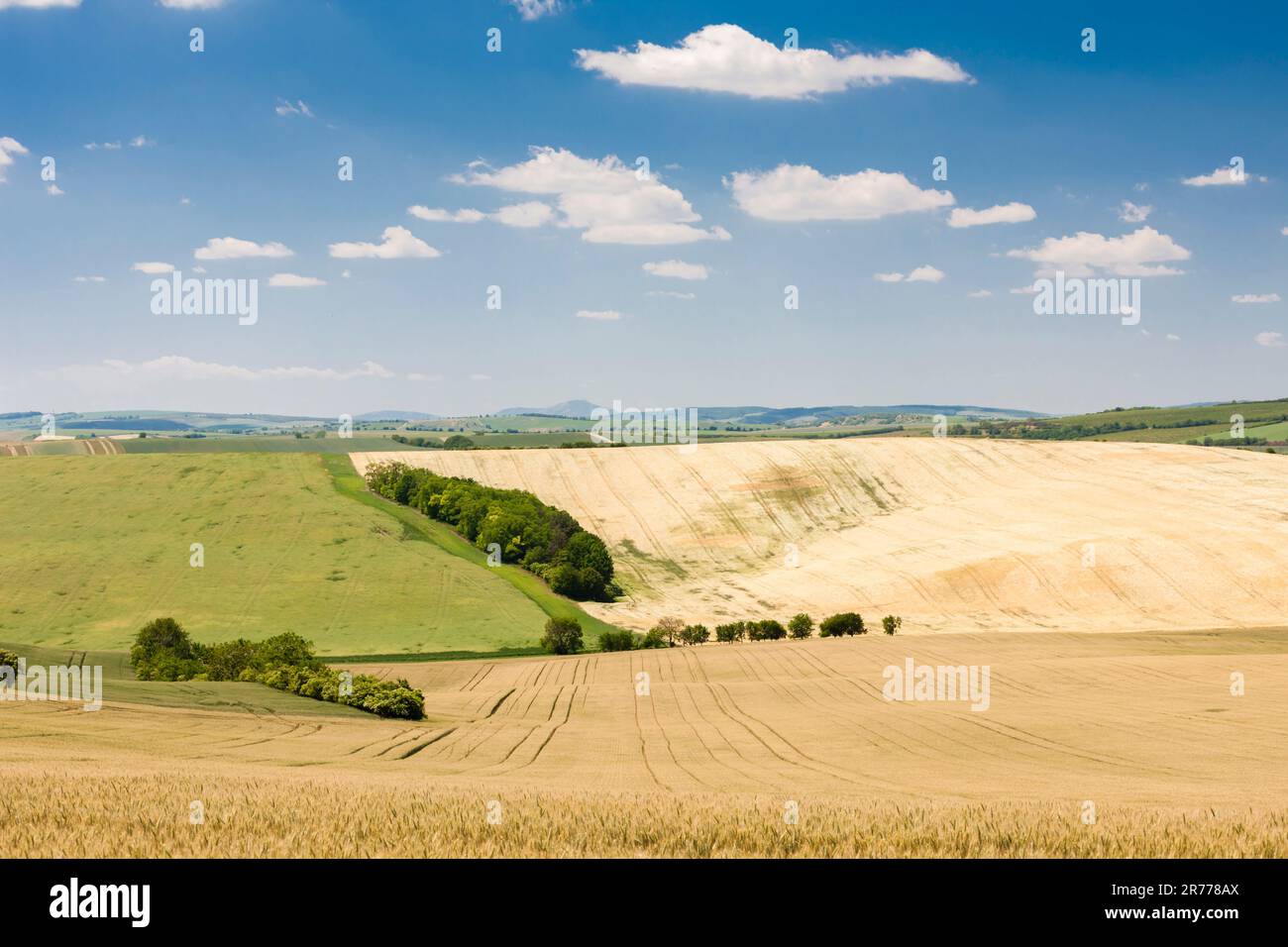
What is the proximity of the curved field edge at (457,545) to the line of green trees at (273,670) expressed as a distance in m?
17.0

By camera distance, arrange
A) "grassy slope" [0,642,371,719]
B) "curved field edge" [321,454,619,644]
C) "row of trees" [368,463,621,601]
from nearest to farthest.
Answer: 1. "grassy slope" [0,642,371,719]
2. "curved field edge" [321,454,619,644]
3. "row of trees" [368,463,621,601]

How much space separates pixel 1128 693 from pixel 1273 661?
17.3 metres

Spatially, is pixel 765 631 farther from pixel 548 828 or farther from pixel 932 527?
pixel 548 828

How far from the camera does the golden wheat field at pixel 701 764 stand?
12102mm

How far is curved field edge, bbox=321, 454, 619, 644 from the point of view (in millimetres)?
86812

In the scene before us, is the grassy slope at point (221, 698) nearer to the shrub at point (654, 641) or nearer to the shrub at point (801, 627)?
the shrub at point (654, 641)

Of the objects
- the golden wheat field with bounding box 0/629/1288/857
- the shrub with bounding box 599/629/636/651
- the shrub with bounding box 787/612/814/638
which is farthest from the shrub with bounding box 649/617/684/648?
the golden wheat field with bounding box 0/629/1288/857

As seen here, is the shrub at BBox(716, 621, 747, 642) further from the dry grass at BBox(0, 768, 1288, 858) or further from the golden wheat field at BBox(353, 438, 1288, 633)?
the dry grass at BBox(0, 768, 1288, 858)

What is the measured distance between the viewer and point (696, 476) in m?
135

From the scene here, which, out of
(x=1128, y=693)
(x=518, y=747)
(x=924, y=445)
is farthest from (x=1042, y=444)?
(x=518, y=747)

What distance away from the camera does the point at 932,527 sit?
11088cm
